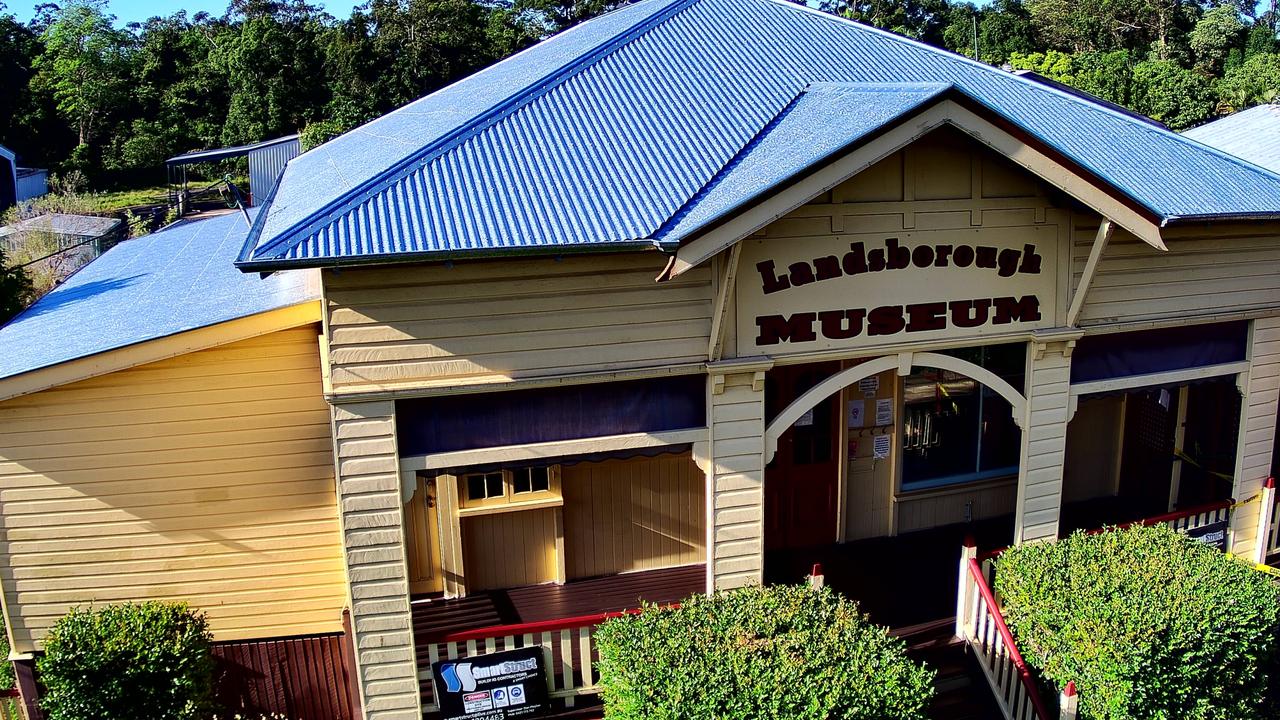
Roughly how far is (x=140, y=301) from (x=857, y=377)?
8.09 metres

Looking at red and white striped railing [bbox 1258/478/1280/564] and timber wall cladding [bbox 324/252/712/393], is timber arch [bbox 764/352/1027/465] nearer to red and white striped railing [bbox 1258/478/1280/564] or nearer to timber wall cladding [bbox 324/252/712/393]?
timber wall cladding [bbox 324/252/712/393]

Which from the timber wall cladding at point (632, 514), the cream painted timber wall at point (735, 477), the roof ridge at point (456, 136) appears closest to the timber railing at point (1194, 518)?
the cream painted timber wall at point (735, 477)

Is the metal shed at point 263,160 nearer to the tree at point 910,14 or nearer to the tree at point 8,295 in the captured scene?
the tree at point 8,295

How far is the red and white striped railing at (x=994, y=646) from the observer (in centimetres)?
827

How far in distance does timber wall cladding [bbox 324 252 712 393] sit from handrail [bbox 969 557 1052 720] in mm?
3547

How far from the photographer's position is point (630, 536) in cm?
1082

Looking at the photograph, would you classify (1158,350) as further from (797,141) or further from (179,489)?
(179,489)

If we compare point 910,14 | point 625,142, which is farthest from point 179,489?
point 910,14

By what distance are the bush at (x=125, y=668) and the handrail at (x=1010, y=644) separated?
23.6 feet

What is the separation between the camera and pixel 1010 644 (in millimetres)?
8414

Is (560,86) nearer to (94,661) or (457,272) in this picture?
(457,272)

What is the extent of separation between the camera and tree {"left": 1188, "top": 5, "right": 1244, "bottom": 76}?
180 ft

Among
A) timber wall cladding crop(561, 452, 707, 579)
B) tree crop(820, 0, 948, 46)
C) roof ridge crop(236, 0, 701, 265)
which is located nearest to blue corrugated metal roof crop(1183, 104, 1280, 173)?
roof ridge crop(236, 0, 701, 265)

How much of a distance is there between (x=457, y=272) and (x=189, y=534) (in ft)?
12.8
